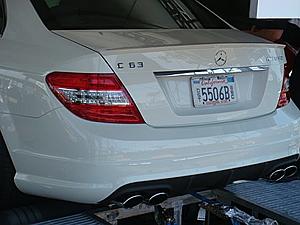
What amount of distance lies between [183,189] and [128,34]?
0.85 m

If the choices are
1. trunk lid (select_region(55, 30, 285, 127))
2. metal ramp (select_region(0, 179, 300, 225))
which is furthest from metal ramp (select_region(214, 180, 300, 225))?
trunk lid (select_region(55, 30, 285, 127))

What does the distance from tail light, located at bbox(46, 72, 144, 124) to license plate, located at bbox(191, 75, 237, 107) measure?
36cm

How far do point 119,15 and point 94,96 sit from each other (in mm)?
737

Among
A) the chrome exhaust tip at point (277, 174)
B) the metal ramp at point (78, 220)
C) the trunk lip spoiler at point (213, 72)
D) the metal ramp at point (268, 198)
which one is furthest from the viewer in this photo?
the metal ramp at point (268, 198)

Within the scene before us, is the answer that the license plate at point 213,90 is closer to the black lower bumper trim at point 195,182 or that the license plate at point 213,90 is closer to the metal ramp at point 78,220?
the black lower bumper trim at point 195,182

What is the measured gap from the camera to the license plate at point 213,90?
2.78 metres

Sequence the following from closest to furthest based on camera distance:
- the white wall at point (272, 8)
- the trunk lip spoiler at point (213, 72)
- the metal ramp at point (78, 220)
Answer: the trunk lip spoiler at point (213, 72) → the metal ramp at point (78, 220) → the white wall at point (272, 8)

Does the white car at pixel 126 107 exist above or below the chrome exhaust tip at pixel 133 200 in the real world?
above

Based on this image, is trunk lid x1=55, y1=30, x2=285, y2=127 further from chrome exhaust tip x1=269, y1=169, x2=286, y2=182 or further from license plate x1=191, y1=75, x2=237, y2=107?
→ chrome exhaust tip x1=269, y1=169, x2=286, y2=182

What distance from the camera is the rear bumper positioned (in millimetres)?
2576

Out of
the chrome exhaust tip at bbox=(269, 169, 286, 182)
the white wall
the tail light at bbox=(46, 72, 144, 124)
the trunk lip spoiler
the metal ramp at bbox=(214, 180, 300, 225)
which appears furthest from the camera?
the white wall

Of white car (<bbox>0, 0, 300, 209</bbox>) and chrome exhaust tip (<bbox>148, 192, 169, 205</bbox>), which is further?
chrome exhaust tip (<bbox>148, 192, 169, 205</bbox>)

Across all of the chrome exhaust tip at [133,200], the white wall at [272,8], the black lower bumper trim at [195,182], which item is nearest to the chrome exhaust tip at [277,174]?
the black lower bumper trim at [195,182]

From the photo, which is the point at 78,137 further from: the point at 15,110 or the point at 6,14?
the point at 6,14
